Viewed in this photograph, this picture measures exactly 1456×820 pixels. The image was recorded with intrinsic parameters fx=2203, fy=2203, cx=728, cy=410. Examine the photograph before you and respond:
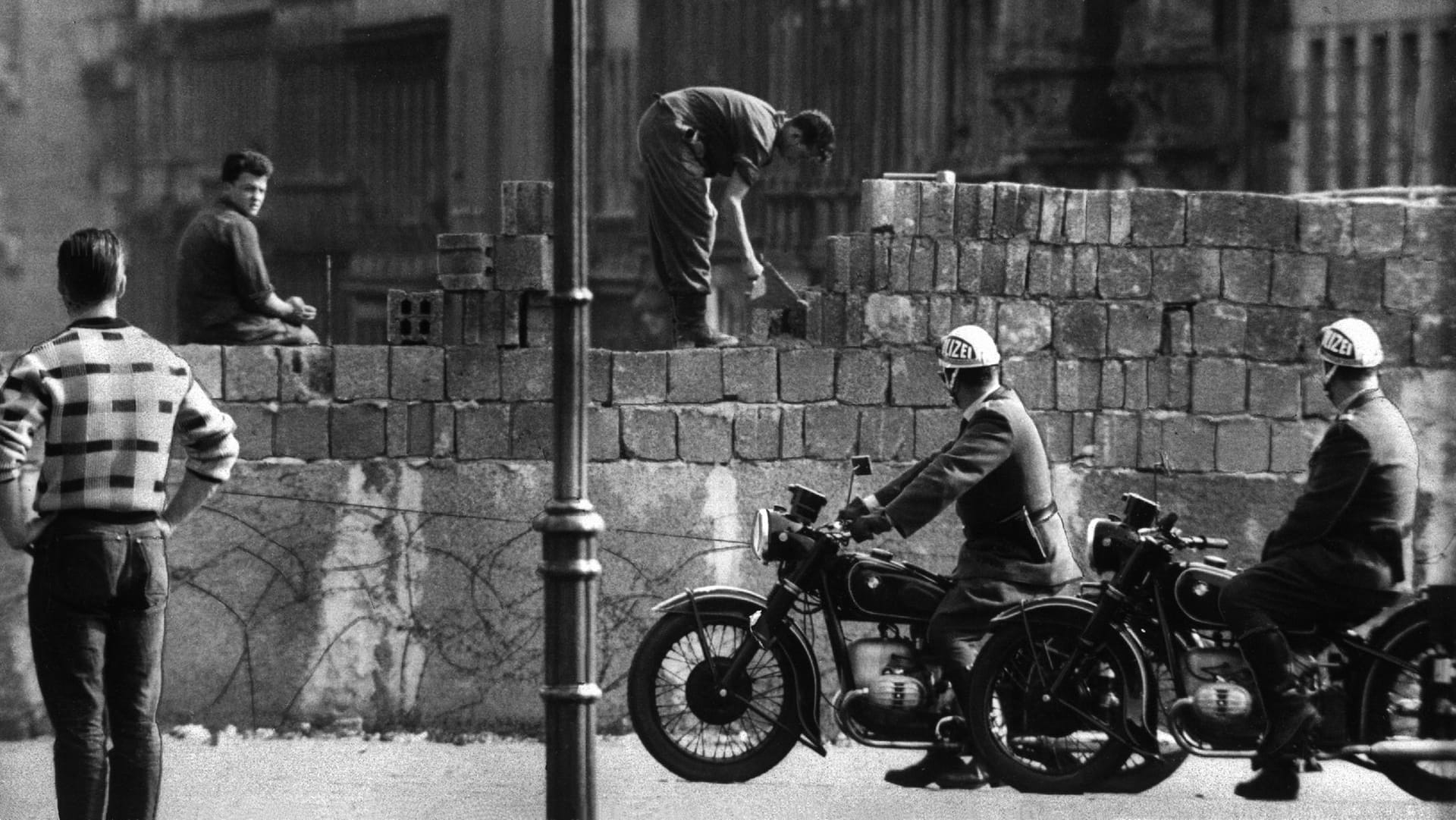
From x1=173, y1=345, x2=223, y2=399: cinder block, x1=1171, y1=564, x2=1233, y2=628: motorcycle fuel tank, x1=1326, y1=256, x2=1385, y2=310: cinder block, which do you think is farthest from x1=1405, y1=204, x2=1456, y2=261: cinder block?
x1=173, y1=345, x2=223, y2=399: cinder block

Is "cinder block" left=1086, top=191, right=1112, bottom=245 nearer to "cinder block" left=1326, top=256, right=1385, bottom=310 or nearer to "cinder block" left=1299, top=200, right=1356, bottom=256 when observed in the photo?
"cinder block" left=1299, top=200, right=1356, bottom=256

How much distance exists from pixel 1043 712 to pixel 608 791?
160 cm

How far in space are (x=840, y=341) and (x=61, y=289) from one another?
11.5 ft

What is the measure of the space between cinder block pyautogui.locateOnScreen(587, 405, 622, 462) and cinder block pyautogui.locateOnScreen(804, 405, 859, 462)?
75cm

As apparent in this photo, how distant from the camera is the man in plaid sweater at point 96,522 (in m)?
6.05

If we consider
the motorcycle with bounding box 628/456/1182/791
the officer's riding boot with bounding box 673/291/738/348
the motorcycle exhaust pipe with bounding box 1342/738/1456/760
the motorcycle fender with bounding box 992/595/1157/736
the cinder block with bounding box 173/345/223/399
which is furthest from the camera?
the officer's riding boot with bounding box 673/291/738/348

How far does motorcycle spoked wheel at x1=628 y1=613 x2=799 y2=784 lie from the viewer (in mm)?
7543

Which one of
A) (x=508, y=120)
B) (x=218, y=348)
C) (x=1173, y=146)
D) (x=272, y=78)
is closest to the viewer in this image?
(x=218, y=348)

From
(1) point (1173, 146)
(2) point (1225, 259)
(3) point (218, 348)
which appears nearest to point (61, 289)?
(3) point (218, 348)

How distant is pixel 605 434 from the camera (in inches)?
345

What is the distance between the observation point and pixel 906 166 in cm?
1608

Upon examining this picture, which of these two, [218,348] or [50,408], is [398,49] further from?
[50,408]

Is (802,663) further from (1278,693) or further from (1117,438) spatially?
(1117,438)

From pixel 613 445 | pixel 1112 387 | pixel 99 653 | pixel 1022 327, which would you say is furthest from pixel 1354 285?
pixel 99 653
